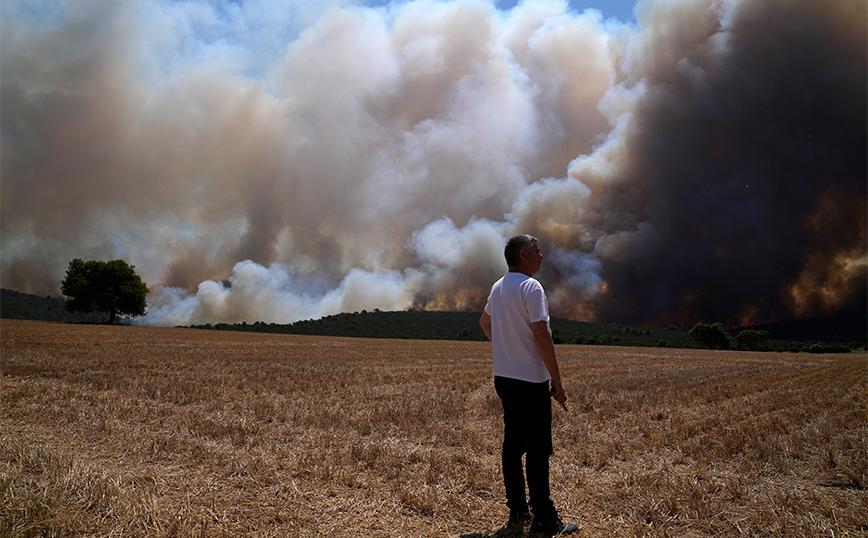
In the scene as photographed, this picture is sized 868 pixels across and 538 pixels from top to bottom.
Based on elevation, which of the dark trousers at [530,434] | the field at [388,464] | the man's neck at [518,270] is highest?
the man's neck at [518,270]

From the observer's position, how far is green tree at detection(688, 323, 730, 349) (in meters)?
103

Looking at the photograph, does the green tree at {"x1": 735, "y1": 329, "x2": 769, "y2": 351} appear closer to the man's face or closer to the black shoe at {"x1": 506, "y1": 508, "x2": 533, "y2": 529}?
the black shoe at {"x1": 506, "y1": 508, "x2": 533, "y2": 529}

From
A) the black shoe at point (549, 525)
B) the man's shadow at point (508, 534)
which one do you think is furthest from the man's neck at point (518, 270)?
the man's shadow at point (508, 534)

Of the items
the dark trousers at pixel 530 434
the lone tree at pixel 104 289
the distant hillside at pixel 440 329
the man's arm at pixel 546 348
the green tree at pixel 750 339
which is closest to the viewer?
the man's arm at pixel 546 348

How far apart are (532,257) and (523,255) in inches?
3.6

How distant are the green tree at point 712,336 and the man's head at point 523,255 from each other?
397 feet

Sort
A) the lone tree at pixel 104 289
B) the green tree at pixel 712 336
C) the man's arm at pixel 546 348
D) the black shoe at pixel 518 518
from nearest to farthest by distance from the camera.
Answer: the man's arm at pixel 546 348, the black shoe at pixel 518 518, the lone tree at pixel 104 289, the green tree at pixel 712 336

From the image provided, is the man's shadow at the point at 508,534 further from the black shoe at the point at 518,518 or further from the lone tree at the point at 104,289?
the lone tree at the point at 104,289

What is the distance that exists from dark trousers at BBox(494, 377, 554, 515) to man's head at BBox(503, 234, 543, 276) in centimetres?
99

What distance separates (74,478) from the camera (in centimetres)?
407

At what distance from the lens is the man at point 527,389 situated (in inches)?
134

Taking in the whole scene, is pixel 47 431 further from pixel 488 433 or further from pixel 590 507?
pixel 590 507

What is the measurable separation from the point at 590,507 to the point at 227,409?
6.96 metres

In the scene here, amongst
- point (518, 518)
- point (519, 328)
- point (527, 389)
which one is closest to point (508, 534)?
point (518, 518)
